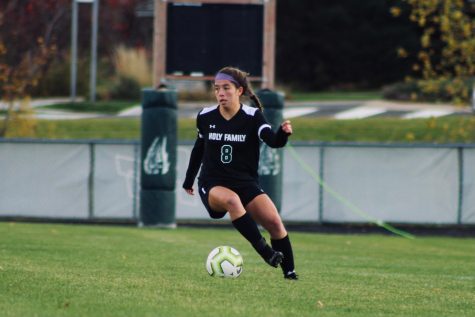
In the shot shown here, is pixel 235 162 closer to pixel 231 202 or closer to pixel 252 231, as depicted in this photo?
pixel 231 202

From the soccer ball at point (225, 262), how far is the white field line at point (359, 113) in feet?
70.8

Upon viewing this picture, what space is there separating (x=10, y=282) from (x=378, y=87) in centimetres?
4074

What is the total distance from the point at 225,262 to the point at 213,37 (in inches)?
395

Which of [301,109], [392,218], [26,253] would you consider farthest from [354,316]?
[301,109]

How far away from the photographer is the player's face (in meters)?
9.38

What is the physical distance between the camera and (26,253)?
12.5m

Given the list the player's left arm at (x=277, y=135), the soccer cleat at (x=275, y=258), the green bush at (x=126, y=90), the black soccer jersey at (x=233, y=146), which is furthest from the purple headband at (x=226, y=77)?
the green bush at (x=126, y=90)

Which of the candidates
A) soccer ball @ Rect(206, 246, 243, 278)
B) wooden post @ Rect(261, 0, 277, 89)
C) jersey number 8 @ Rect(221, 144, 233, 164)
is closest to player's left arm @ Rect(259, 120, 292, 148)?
jersey number 8 @ Rect(221, 144, 233, 164)

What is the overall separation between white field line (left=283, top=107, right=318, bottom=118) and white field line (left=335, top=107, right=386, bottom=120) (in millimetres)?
998

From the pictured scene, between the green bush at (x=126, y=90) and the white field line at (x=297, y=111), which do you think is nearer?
the white field line at (x=297, y=111)

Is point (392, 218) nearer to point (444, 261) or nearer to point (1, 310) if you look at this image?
point (444, 261)

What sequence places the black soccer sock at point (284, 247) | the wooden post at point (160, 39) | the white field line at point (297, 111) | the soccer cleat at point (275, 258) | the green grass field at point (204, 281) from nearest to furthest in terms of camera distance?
the green grass field at point (204, 281), the soccer cleat at point (275, 258), the black soccer sock at point (284, 247), the wooden post at point (160, 39), the white field line at point (297, 111)

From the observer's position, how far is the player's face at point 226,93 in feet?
30.8

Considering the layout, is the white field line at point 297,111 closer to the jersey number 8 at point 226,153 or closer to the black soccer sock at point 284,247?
the black soccer sock at point 284,247
